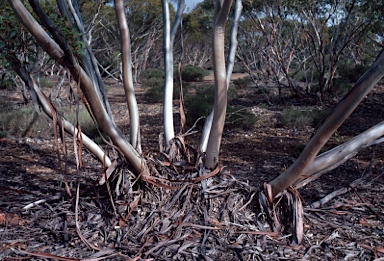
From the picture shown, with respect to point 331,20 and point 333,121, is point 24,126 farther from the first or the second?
point 331,20

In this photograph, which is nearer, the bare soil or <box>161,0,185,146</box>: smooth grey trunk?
the bare soil

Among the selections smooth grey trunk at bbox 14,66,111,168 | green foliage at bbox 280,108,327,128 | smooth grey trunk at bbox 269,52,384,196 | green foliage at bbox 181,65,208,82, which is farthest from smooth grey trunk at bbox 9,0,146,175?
green foliage at bbox 181,65,208,82

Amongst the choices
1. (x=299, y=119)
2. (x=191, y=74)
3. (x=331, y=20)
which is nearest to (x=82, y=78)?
(x=299, y=119)

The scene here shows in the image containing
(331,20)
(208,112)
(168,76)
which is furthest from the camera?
(331,20)

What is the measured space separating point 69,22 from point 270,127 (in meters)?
6.04

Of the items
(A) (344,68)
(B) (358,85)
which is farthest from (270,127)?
(A) (344,68)

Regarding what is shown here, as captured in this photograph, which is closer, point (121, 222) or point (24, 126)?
point (121, 222)

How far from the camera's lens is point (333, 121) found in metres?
3.05

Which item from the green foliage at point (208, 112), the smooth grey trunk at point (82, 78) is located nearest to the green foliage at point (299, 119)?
the green foliage at point (208, 112)

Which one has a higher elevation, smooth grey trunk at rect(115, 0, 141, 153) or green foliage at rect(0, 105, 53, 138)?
smooth grey trunk at rect(115, 0, 141, 153)

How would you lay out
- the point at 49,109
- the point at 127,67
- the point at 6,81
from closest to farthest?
the point at 49,109, the point at 127,67, the point at 6,81

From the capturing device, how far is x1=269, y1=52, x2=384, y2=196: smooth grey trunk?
287 centimetres

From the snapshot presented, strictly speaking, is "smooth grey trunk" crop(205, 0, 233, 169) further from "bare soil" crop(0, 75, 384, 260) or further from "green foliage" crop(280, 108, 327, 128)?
"green foliage" crop(280, 108, 327, 128)

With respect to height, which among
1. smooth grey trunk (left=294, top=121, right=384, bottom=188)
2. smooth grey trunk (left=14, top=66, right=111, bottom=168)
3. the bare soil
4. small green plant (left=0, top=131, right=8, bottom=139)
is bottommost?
the bare soil
